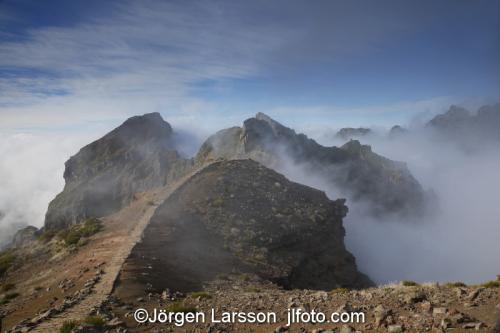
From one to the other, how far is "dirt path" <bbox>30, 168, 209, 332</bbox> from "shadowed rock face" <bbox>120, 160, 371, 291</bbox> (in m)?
1.03

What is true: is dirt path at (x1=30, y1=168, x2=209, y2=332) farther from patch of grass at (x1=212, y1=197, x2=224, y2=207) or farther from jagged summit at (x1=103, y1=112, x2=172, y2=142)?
jagged summit at (x1=103, y1=112, x2=172, y2=142)

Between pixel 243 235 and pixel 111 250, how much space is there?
14927 mm

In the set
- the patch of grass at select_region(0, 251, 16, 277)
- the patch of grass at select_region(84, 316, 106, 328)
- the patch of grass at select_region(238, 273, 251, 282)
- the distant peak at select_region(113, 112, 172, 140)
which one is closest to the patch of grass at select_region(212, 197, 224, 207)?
the patch of grass at select_region(238, 273, 251, 282)

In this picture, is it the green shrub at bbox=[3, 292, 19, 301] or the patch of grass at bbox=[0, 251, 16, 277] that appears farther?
the patch of grass at bbox=[0, 251, 16, 277]

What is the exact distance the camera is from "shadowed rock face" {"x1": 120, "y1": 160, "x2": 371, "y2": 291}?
110 feet

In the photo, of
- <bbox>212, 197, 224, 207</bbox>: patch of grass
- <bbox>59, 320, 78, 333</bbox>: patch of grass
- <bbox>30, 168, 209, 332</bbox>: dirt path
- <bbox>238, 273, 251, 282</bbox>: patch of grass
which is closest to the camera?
<bbox>59, 320, 78, 333</bbox>: patch of grass

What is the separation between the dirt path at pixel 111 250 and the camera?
20.2 metres

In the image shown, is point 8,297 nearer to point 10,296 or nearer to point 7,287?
point 10,296

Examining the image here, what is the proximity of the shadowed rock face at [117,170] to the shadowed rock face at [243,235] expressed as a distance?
305 feet

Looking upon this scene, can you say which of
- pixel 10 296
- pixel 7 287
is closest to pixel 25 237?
pixel 7 287

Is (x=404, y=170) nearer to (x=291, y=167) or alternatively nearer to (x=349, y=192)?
(x=349, y=192)

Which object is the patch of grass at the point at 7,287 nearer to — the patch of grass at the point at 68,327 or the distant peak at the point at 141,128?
the patch of grass at the point at 68,327

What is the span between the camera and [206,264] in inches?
1432

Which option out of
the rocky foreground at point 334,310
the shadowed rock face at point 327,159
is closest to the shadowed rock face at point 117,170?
the shadowed rock face at point 327,159
